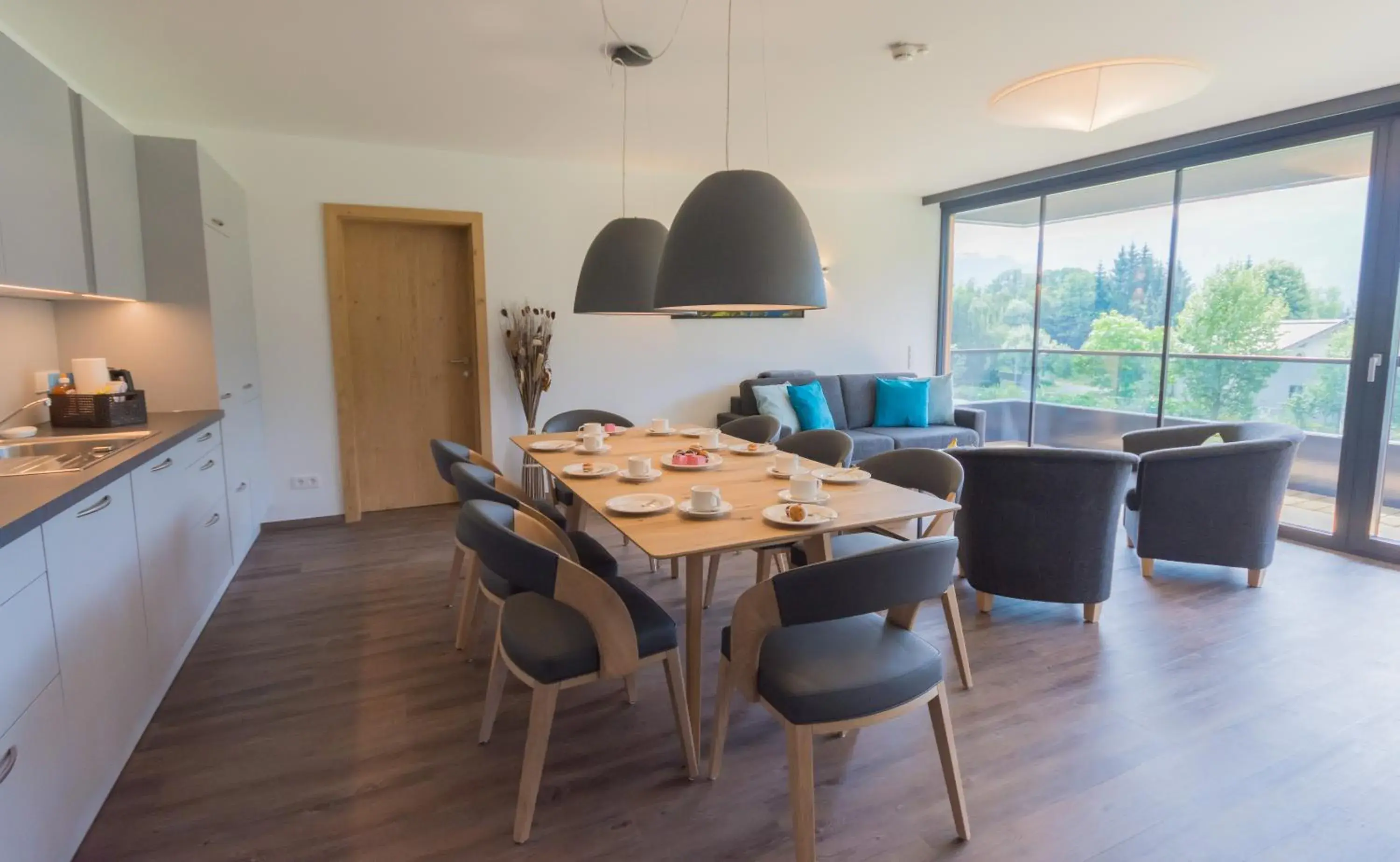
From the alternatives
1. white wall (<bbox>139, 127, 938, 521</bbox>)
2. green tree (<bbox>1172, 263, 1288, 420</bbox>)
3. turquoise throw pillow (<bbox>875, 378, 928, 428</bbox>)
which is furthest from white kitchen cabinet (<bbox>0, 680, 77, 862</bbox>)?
green tree (<bbox>1172, 263, 1288, 420</bbox>)

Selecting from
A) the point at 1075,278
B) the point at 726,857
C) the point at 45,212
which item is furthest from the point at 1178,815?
the point at 1075,278

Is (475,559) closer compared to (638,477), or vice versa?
(638,477)

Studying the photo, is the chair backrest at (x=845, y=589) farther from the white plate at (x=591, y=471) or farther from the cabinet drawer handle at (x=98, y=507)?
the cabinet drawer handle at (x=98, y=507)

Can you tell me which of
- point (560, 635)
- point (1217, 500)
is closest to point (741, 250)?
point (560, 635)

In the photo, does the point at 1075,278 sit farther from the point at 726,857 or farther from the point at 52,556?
the point at 52,556

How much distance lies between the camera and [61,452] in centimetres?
244

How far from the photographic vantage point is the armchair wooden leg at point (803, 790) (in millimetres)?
1576

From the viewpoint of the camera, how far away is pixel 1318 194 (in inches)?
163

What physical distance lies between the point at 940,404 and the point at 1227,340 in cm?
194

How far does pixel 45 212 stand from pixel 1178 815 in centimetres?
398

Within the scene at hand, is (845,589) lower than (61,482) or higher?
lower

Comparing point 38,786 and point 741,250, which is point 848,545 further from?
point 38,786

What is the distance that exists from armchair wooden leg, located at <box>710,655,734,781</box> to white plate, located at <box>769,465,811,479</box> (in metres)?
0.78

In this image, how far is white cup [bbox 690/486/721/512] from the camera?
2012 millimetres
